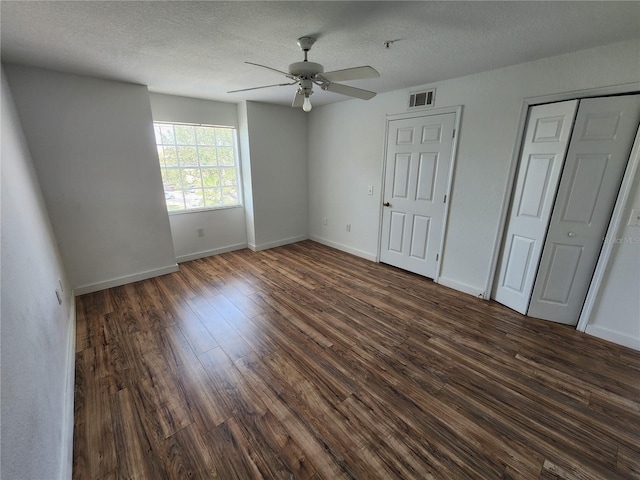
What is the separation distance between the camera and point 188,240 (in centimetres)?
405

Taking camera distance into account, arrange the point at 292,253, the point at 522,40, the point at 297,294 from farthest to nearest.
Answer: the point at 292,253
the point at 297,294
the point at 522,40

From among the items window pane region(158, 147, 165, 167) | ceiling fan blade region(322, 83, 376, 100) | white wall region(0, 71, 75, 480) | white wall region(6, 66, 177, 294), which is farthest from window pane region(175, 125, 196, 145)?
ceiling fan blade region(322, 83, 376, 100)

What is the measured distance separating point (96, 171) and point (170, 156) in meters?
0.97

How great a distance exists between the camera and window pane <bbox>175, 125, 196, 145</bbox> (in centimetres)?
372

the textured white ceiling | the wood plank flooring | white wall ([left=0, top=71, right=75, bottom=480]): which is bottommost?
the wood plank flooring

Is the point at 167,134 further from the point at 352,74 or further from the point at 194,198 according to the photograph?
the point at 352,74

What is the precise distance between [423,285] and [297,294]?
1.61m

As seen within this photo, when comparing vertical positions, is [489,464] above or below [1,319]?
below

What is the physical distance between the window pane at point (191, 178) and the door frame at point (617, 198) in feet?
13.2

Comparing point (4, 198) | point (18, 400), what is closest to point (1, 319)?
point (18, 400)

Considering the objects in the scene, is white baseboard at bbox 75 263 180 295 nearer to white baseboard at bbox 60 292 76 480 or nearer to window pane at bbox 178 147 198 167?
white baseboard at bbox 60 292 76 480

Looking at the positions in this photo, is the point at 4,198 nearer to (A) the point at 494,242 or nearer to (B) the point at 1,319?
(B) the point at 1,319

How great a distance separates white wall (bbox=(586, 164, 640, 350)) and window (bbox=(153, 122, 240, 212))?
4.60m

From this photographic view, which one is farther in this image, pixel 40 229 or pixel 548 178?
pixel 548 178
